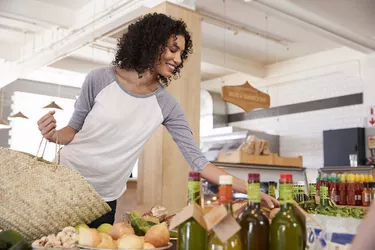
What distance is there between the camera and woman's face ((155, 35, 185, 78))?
224cm

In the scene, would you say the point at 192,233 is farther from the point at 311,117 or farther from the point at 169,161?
the point at 311,117

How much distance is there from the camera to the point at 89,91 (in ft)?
7.33

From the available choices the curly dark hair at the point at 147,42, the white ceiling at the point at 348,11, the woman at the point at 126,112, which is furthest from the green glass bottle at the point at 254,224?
the white ceiling at the point at 348,11

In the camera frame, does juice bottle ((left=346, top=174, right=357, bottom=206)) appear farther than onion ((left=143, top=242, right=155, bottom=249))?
Yes

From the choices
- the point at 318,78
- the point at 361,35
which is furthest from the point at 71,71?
the point at 361,35

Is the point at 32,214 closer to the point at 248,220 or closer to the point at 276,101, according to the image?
the point at 248,220

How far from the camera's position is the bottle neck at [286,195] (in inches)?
47.7

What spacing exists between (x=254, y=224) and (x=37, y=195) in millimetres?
A: 830

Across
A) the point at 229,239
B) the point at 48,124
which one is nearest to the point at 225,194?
the point at 229,239

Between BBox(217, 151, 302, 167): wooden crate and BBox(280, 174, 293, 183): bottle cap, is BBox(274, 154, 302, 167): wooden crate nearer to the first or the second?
BBox(217, 151, 302, 167): wooden crate

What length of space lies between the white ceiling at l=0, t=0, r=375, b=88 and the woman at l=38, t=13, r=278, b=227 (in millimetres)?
3696

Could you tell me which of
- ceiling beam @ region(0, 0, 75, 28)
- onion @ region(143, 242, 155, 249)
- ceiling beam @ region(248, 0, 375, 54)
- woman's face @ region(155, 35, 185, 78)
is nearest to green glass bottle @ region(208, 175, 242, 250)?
onion @ region(143, 242, 155, 249)

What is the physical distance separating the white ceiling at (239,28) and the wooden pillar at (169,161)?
1373 millimetres

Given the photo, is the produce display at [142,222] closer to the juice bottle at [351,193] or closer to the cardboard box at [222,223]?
the cardboard box at [222,223]
